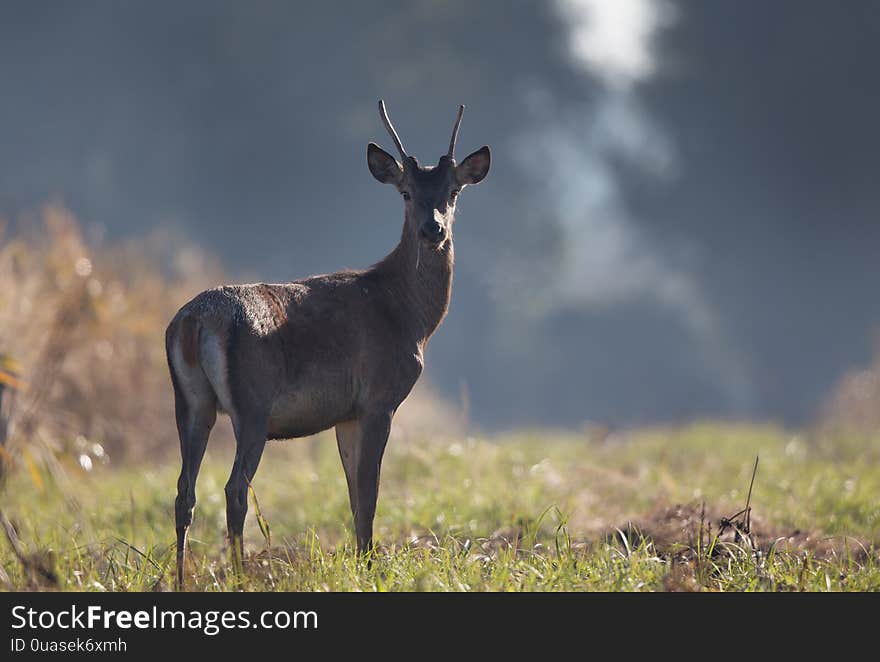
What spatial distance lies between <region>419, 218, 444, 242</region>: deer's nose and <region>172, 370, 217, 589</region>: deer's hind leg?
162cm

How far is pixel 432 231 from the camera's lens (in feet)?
20.1

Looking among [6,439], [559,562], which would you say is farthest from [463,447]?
[559,562]

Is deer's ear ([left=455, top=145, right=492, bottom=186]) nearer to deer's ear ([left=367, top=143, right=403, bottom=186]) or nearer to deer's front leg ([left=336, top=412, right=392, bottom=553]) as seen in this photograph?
deer's ear ([left=367, top=143, right=403, bottom=186])

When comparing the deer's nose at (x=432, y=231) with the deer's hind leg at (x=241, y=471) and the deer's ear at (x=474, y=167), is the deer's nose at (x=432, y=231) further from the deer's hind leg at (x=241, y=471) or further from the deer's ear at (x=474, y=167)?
the deer's hind leg at (x=241, y=471)

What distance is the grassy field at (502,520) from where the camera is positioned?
5.14 meters

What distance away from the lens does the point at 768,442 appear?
51.5 ft

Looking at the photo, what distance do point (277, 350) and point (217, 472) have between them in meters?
6.31

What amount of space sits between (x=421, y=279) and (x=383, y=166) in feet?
2.82

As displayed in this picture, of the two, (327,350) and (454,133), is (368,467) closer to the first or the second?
(327,350)

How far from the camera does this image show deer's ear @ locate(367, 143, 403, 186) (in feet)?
22.2

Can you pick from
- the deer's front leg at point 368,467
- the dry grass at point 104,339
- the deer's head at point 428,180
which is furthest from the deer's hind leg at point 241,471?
the dry grass at point 104,339

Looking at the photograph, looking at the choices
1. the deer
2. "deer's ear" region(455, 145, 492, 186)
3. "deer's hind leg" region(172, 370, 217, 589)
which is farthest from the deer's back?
"deer's ear" region(455, 145, 492, 186)

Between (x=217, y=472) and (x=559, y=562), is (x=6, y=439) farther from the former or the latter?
(x=559, y=562)
